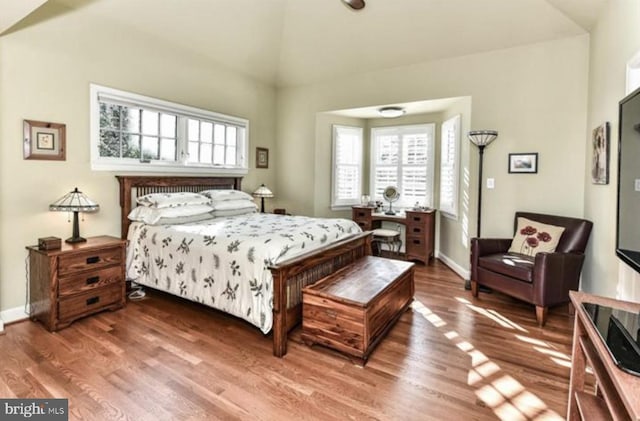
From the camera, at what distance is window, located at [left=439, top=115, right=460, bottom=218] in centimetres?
477

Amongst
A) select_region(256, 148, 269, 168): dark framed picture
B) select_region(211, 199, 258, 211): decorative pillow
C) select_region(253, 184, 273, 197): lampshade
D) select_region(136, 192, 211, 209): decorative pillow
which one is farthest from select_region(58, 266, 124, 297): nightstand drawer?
select_region(256, 148, 269, 168): dark framed picture

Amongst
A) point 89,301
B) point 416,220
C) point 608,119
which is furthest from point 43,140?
point 608,119

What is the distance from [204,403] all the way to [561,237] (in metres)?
3.47

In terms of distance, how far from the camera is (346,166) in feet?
19.7

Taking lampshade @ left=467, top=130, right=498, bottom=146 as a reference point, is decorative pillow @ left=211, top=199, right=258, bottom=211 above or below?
below

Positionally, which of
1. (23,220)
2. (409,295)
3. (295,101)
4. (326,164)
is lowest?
(409,295)

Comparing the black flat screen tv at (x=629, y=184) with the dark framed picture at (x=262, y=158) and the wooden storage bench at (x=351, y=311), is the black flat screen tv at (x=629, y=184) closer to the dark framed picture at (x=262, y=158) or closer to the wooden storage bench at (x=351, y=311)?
the wooden storage bench at (x=351, y=311)

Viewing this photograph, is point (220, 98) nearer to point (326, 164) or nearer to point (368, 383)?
point (326, 164)

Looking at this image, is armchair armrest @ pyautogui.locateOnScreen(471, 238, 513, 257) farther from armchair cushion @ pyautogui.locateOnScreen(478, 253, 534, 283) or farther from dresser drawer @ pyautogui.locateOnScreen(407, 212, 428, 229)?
dresser drawer @ pyautogui.locateOnScreen(407, 212, 428, 229)

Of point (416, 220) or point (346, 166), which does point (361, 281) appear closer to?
point (416, 220)

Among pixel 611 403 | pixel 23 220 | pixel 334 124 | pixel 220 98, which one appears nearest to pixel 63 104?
pixel 23 220

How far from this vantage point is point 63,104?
3188mm

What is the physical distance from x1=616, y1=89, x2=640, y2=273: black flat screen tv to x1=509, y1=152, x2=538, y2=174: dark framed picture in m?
2.00

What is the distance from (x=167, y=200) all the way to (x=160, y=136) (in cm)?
103
